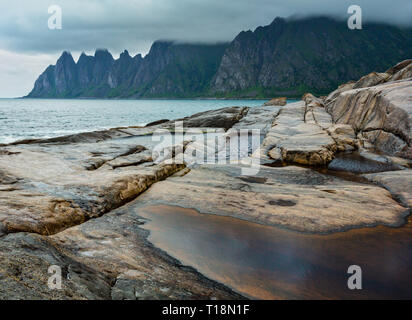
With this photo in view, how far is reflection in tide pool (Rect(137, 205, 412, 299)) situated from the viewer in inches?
169

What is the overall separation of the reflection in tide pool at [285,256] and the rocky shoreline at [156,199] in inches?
13.3

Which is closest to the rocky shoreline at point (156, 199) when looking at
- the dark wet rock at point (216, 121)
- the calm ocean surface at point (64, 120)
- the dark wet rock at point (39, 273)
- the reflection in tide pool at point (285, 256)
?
the dark wet rock at point (39, 273)

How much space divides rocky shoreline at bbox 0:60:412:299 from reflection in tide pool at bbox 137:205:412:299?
1.11 feet

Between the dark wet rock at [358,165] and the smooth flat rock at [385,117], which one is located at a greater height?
the smooth flat rock at [385,117]

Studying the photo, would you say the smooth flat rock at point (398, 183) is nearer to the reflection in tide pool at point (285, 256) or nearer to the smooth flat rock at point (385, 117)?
the reflection in tide pool at point (285, 256)

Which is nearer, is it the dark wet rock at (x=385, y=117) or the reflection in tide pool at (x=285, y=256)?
the reflection in tide pool at (x=285, y=256)

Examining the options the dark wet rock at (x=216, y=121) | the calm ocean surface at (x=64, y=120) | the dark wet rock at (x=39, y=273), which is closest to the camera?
the dark wet rock at (x=39, y=273)

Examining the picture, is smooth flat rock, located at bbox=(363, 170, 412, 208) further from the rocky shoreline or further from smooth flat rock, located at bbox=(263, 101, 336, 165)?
smooth flat rock, located at bbox=(263, 101, 336, 165)

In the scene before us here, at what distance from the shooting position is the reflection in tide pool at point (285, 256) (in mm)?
4297

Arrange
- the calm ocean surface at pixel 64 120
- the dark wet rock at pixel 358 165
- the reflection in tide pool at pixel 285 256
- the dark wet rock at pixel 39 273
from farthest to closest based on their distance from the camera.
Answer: the calm ocean surface at pixel 64 120 < the dark wet rock at pixel 358 165 < the reflection in tide pool at pixel 285 256 < the dark wet rock at pixel 39 273

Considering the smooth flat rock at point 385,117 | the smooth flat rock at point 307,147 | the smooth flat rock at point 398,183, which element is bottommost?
the smooth flat rock at point 398,183

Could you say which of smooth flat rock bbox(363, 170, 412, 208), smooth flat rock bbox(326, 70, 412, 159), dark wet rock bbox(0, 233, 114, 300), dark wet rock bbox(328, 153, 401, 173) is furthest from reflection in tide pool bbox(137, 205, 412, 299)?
smooth flat rock bbox(326, 70, 412, 159)

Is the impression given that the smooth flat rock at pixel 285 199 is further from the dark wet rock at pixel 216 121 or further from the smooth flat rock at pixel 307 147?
the dark wet rock at pixel 216 121
